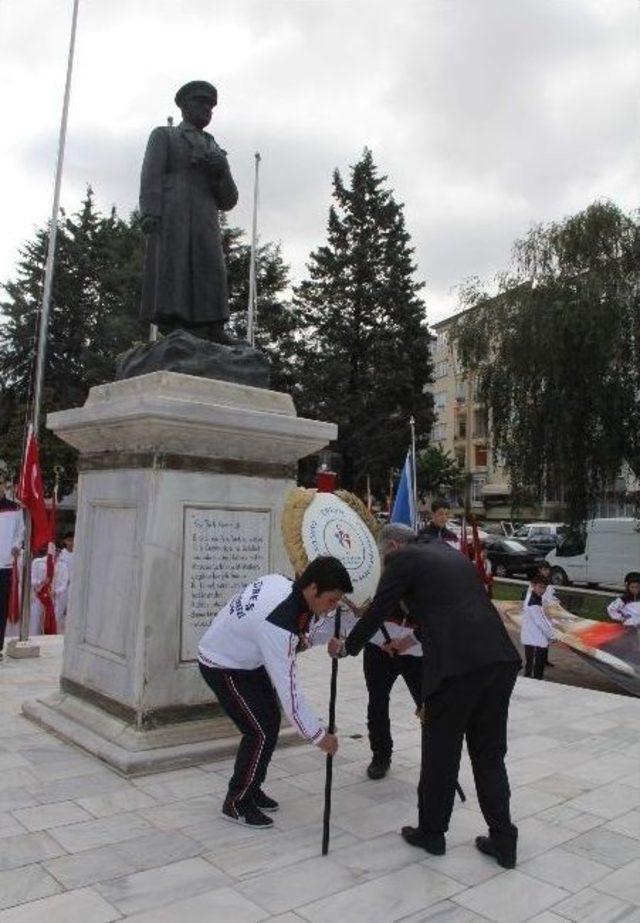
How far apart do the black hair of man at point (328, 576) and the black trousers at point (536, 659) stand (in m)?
7.75

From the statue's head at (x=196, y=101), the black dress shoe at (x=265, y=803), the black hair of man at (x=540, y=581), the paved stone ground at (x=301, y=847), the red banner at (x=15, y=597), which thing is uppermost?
the statue's head at (x=196, y=101)

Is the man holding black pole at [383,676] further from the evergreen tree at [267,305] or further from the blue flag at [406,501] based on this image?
the evergreen tree at [267,305]

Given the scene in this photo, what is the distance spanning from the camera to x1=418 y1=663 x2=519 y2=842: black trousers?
368cm

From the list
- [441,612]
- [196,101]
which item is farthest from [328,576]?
[196,101]

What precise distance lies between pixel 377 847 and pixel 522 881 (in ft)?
2.32

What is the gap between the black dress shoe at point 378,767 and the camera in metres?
4.85

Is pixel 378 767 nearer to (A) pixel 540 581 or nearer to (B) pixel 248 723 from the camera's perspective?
(B) pixel 248 723

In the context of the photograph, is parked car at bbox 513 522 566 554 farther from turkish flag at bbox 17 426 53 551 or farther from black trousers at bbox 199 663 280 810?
black trousers at bbox 199 663 280 810

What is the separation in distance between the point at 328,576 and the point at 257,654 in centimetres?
66

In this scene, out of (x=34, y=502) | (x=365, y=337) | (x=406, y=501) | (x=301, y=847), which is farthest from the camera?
(x=365, y=337)

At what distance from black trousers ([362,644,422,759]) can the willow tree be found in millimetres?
17124

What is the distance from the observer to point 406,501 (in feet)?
39.5

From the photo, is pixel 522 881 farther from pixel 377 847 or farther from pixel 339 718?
pixel 339 718

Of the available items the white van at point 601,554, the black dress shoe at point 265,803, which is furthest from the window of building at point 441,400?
the black dress shoe at point 265,803
